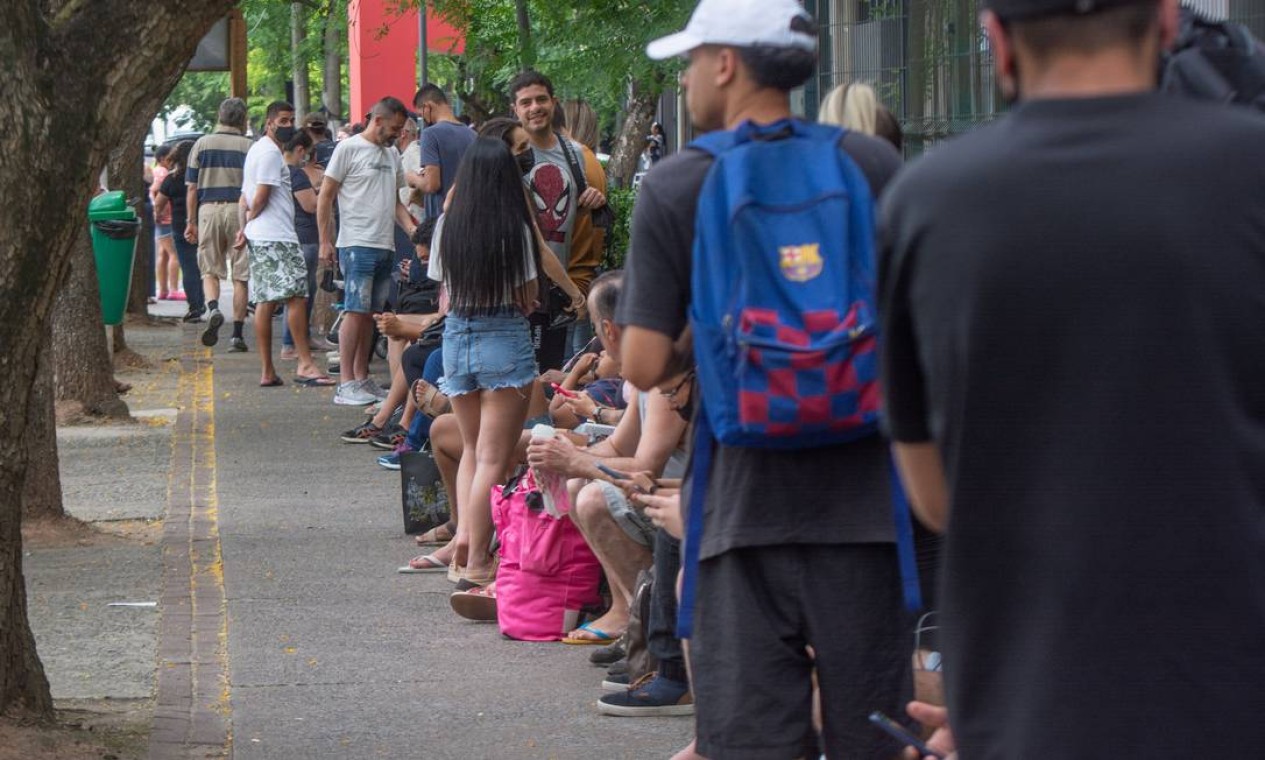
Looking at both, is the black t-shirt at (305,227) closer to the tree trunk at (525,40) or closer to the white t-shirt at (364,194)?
the white t-shirt at (364,194)

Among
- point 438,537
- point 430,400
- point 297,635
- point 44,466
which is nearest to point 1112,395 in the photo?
point 297,635

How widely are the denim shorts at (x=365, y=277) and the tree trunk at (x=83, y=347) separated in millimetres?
1699

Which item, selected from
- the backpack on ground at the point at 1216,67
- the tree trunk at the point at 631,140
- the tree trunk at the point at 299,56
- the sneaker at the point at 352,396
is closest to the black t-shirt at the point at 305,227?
the tree trunk at the point at 631,140

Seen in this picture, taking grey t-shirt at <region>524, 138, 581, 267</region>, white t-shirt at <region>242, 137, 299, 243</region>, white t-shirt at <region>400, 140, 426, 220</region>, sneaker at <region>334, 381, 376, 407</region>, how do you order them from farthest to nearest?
white t-shirt at <region>242, 137, 299, 243</region>
sneaker at <region>334, 381, 376, 407</region>
white t-shirt at <region>400, 140, 426, 220</region>
grey t-shirt at <region>524, 138, 581, 267</region>

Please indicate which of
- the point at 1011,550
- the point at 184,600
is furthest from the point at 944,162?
the point at 184,600

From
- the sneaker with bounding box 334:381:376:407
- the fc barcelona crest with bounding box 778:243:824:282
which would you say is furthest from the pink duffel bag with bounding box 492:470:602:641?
the sneaker with bounding box 334:381:376:407

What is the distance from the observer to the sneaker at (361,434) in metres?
12.2

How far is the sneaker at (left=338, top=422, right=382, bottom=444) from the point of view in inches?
481

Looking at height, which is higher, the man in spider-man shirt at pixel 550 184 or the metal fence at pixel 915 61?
the metal fence at pixel 915 61

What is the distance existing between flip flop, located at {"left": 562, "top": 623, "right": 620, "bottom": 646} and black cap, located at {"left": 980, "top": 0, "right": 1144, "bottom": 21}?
5.01m

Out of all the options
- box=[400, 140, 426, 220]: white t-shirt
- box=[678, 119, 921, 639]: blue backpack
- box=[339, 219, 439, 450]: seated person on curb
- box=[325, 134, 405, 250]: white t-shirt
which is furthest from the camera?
box=[325, 134, 405, 250]: white t-shirt

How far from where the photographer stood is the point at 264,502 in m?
10.4

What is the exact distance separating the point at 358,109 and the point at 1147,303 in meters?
20.7

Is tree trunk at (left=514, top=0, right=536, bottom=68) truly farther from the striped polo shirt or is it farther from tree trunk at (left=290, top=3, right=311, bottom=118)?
tree trunk at (left=290, top=3, right=311, bottom=118)
